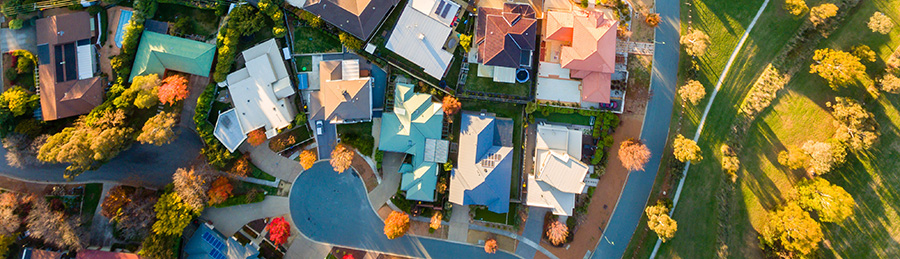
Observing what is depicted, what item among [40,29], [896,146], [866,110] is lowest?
[40,29]

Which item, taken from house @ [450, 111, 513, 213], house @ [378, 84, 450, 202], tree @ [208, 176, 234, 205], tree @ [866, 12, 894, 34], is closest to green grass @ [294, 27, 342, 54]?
house @ [378, 84, 450, 202]

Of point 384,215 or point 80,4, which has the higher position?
point 80,4

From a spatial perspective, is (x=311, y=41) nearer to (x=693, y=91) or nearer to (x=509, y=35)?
(x=509, y=35)

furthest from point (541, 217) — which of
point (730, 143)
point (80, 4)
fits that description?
point (80, 4)

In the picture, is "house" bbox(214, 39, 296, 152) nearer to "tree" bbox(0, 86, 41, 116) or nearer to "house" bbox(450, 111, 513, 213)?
"tree" bbox(0, 86, 41, 116)

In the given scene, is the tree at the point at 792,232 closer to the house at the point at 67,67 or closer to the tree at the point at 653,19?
the tree at the point at 653,19

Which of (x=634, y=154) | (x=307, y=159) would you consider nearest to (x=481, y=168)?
(x=634, y=154)

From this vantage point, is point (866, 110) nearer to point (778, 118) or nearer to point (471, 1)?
point (778, 118)
